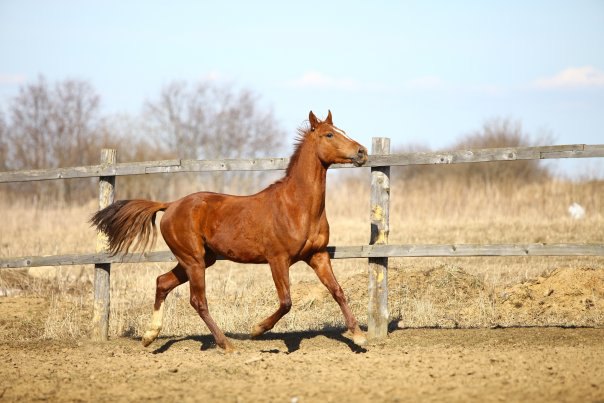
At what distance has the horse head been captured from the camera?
26.1ft

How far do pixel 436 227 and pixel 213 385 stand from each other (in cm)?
1392

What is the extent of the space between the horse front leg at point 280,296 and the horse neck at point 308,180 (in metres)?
0.62

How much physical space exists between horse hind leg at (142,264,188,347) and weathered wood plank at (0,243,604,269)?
0.62 ft

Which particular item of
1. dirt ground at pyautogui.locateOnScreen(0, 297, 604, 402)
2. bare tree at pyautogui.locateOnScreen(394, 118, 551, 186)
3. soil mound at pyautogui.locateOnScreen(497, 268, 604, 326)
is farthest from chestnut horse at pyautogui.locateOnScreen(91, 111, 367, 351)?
bare tree at pyautogui.locateOnScreen(394, 118, 551, 186)

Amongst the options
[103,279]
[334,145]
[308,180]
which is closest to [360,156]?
[334,145]

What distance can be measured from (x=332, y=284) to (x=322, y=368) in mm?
1317

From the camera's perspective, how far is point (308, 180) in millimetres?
8109

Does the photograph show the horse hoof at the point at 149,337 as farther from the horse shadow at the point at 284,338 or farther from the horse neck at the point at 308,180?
the horse neck at the point at 308,180

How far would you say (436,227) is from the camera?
19.6 m

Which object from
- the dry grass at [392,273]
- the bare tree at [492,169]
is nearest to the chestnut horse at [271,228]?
the dry grass at [392,273]

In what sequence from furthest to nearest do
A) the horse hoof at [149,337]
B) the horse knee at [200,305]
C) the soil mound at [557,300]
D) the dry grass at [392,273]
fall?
the dry grass at [392,273] < the soil mound at [557,300] < the horse hoof at [149,337] < the horse knee at [200,305]

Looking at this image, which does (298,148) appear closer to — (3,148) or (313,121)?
(313,121)

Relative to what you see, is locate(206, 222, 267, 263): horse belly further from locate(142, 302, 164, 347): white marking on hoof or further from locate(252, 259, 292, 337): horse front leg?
locate(142, 302, 164, 347): white marking on hoof

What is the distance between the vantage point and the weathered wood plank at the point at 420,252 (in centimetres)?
776
